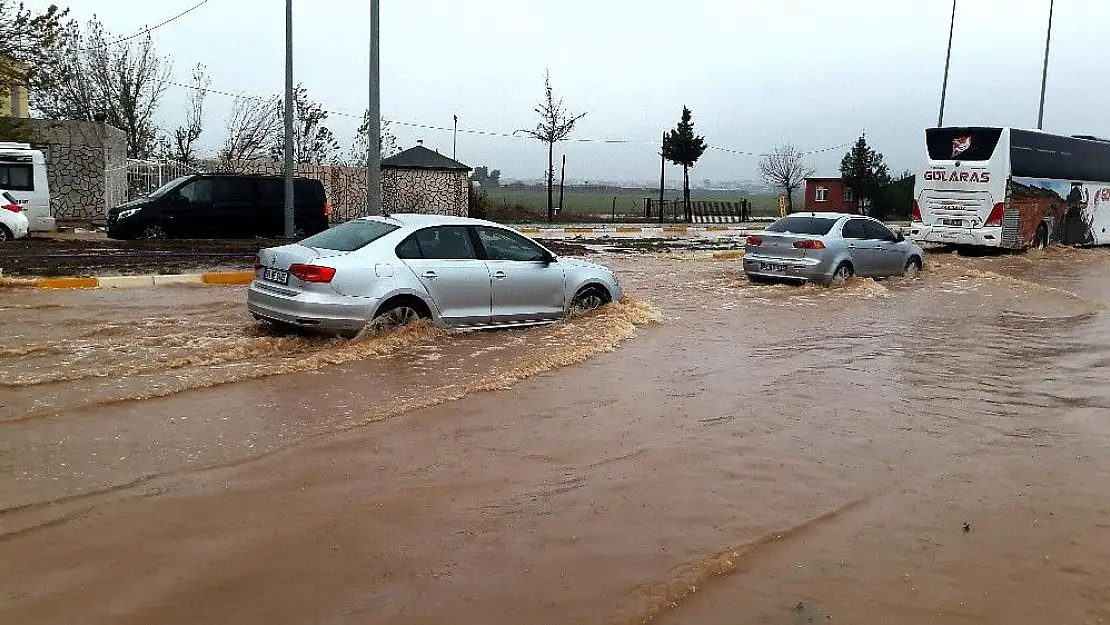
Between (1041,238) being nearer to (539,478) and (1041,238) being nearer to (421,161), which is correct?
(421,161)

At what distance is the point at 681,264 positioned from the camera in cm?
2077

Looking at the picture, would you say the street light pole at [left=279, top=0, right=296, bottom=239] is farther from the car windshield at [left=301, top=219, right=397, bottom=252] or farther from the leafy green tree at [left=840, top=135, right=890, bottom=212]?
the leafy green tree at [left=840, top=135, right=890, bottom=212]

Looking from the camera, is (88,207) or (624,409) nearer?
(624,409)

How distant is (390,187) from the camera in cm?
3428

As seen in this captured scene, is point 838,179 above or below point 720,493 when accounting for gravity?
above

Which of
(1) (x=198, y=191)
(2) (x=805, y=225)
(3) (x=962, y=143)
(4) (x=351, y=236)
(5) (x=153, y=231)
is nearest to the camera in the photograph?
(4) (x=351, y=236)

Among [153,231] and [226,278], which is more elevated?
[153,231]

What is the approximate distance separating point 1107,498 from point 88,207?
97.7 feet

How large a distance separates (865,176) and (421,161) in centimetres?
2771

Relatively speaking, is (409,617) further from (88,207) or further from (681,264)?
(88,207)

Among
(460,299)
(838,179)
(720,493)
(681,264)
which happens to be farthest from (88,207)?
(838,179)

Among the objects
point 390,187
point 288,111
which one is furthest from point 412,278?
point 390,187

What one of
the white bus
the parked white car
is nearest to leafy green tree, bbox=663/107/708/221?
the white bus

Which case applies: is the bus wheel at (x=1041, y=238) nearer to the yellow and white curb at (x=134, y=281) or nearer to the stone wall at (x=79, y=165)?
the yellow and white curb at (x=134, y=281)
